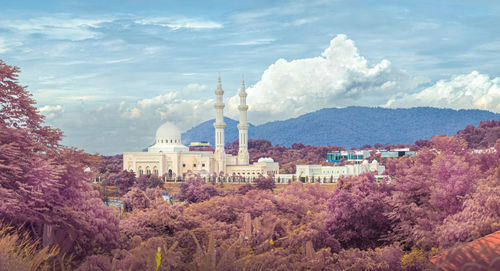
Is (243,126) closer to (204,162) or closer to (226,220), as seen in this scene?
(204,162)

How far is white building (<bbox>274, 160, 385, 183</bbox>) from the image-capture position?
249 ft

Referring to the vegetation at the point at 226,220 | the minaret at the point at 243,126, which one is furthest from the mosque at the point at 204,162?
the vegetation at the point at 226,220

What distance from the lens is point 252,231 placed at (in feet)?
61.0

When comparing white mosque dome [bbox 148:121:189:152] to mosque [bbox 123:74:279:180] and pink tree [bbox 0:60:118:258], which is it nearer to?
mosque [bbox 123:74:279:180]

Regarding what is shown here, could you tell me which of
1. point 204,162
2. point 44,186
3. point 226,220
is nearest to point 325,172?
point 204,162

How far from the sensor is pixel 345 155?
106125mm

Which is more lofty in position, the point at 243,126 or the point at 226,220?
the point at 243,126

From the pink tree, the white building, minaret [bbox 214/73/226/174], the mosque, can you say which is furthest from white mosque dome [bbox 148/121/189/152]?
the pink tree

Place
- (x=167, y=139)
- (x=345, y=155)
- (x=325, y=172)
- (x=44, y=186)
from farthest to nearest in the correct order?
(x=345, y=155) < (x=167, y=139) < (x=325, y=172) < (x=44, y=186)

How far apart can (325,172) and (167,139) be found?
2362 cm

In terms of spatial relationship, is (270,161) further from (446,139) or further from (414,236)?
(414,236)

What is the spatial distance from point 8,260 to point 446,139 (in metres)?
20.0

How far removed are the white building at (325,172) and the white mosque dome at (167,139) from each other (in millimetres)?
16362

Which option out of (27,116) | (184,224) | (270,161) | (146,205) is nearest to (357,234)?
(184,224)
